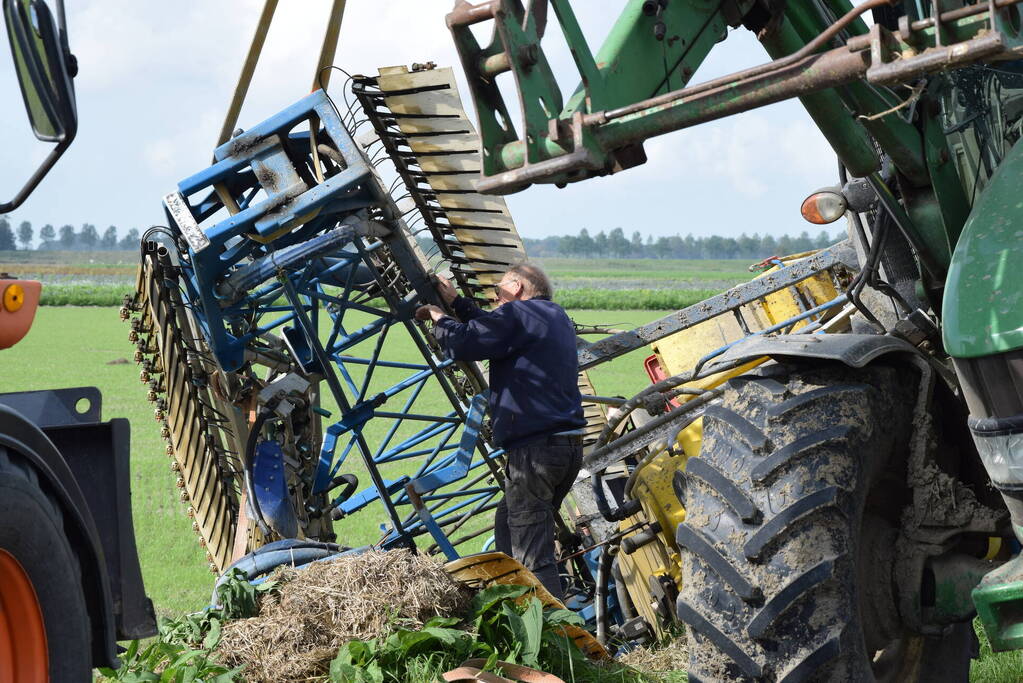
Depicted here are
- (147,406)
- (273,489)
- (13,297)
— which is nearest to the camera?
(13,297)

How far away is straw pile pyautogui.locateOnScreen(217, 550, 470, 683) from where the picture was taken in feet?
14.6

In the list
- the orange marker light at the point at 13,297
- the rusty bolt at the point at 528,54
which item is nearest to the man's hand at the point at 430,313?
the orange marker light at the point at 13,297

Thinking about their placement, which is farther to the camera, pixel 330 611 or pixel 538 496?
pixel 538 496

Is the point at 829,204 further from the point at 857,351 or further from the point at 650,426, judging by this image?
the point at 650,426

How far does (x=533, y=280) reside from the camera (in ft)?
21.0

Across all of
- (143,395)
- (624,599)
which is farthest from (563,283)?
(624,599)

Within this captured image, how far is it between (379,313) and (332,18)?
71.3 inches

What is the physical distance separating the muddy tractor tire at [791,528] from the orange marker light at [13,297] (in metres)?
1.92

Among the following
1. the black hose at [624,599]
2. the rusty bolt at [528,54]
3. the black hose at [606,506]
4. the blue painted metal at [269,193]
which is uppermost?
the blue painted metal at [269,193]

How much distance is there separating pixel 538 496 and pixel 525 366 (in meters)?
0.64

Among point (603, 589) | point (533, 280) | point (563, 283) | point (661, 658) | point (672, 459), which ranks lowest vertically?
point (661, 658)

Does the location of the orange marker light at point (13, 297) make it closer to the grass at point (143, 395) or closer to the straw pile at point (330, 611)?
the straw pile at point (330, 611)

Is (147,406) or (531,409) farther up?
(147,406)

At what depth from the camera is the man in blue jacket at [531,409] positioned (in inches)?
235
